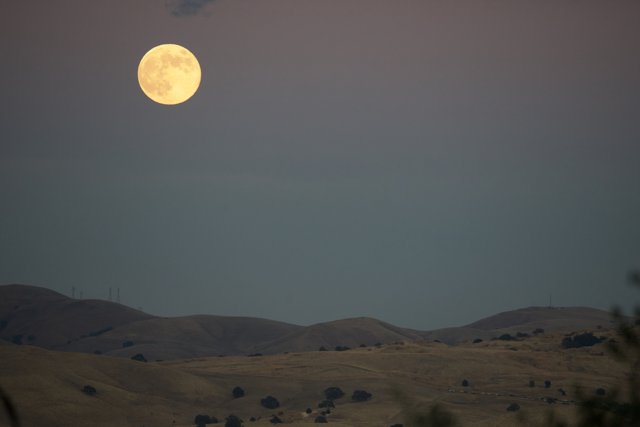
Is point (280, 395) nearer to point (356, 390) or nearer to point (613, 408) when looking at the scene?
point (356, 390)

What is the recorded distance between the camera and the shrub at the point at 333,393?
4126 inches

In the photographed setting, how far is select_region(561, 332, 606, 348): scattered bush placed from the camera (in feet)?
446

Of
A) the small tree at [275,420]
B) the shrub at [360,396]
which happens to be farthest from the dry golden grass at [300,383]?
the small tree at [275,420]

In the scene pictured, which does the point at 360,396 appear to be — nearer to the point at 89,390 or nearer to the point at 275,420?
the point at 275,420

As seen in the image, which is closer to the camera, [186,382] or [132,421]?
[132,421]

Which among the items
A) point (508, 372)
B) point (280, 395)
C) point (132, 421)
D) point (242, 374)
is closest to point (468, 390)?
point (508, 372)

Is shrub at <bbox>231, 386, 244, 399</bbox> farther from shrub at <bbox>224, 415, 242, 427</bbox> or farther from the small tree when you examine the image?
shrub at <bbox>224, 415, 242, 427</bbox>

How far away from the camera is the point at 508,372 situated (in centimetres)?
11944

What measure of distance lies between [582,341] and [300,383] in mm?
44290

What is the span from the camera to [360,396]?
104375 mm

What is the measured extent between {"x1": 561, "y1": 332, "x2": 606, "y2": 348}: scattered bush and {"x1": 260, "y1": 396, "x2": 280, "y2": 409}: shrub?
50.0m

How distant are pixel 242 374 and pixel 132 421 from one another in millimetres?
29544

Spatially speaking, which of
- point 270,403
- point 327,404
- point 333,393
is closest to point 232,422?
point 327,404

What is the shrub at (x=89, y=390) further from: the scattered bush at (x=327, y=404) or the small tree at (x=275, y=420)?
the scattered bush at (x=327, y=404)
